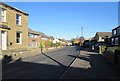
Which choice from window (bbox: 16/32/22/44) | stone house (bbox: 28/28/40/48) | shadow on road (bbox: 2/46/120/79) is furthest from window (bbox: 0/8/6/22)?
stone house (bbox: 28/28/40/48)

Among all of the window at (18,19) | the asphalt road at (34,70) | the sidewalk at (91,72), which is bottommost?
the sidewalk at (91,72)

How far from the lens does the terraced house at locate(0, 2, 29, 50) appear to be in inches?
1114

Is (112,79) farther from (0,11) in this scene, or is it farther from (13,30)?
(13,30)

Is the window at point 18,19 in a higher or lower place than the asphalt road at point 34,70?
higher

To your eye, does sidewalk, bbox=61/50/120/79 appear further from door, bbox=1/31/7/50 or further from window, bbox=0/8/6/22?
window, bbox=0/8/6/22

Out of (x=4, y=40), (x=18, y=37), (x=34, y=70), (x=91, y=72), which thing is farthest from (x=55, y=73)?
(x=18, y=37)

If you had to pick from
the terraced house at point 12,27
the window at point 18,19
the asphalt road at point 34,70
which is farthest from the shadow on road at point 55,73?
the window at point 18,19

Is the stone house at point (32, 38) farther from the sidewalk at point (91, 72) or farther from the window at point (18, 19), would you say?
the sidewalk at point (91, 72)

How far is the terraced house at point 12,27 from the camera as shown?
2831 cm

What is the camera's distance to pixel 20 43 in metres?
34.1

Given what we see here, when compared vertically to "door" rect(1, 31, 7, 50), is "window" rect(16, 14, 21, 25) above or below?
above

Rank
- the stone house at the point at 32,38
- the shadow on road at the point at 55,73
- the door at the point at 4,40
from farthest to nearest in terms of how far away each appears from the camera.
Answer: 1. the stone house at the point at 32,38
2. the door at the point at 4,40
3. the shadow on road at the point at 55,73

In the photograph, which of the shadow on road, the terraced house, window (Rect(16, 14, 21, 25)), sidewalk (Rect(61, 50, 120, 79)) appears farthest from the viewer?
window (Rect(16, 14, 21, 25))

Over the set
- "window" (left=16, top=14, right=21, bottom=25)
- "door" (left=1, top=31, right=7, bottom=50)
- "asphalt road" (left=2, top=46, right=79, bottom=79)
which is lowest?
"asphalt road" (left=2, top=46, right=79, bottom=79)
